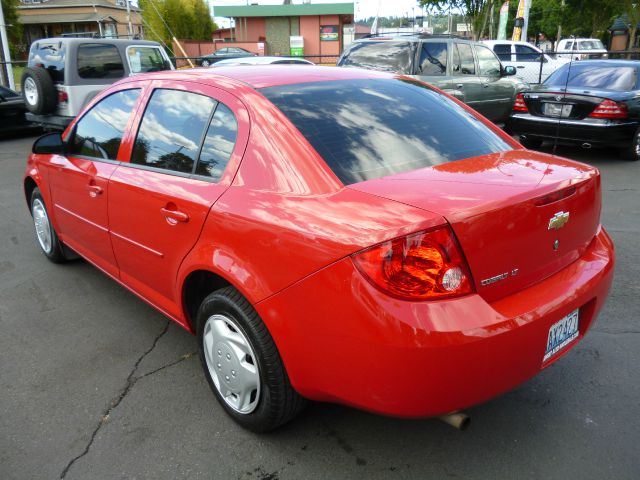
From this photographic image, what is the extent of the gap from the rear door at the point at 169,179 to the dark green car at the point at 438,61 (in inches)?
268

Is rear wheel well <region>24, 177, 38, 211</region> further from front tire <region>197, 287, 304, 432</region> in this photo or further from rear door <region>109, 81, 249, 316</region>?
front tire <region>197, 287, 304, 432</region>

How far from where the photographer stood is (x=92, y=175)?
353 centimetres

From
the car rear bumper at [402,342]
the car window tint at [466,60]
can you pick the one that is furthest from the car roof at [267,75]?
the car window tint at [466,60]

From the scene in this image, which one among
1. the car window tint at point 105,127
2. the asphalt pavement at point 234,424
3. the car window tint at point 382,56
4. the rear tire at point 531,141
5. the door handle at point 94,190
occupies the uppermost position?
the car window tint at point 382,56

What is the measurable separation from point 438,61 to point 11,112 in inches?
359

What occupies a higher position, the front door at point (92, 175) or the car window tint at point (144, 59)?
the car window tint at point (144, 59)

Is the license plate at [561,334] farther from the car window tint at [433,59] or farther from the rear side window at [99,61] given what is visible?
the rear side window at [99,61]

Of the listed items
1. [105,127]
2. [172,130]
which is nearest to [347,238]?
[172,130]

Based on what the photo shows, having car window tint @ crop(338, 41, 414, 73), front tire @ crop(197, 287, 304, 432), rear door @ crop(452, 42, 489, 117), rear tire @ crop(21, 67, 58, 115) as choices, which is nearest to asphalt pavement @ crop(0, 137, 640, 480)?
front tire @ crop(197, 287, 304, 432)

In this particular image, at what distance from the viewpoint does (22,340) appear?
3.61 m

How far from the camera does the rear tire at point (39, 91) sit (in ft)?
32.6

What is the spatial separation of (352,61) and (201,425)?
8093 millimetres

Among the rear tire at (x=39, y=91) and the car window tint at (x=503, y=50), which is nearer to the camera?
the rear tire at (x=39, y=91)

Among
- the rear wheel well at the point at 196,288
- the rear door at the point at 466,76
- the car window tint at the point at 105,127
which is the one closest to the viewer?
the rear wheel well at the point at 196,288
